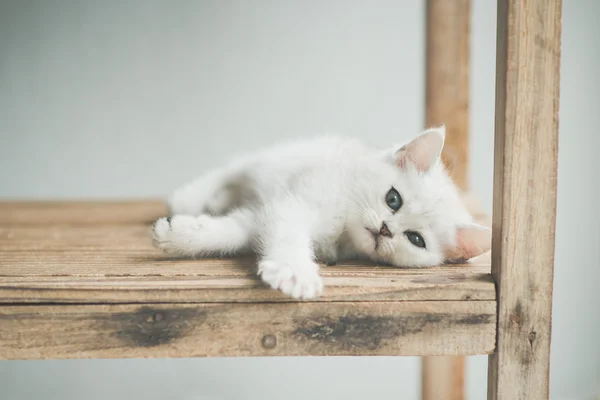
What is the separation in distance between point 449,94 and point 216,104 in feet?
2.57

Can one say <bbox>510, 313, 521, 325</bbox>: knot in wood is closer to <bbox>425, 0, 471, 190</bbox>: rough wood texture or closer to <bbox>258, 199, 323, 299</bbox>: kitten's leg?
<bbox>258, 199, 323, 299</bbox>: kitten's leg

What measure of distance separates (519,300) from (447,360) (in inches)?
37.3

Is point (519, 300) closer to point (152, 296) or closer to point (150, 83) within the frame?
point (152, 296)

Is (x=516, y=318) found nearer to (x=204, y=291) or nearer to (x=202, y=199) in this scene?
(x=204, y=291)

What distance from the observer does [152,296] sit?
30.8 inches

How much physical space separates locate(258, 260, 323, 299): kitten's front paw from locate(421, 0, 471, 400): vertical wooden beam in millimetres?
1009

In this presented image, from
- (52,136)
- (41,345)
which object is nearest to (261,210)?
(41,345)

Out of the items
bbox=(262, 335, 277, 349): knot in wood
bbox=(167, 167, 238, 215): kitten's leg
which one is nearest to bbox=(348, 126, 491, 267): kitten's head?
bbox=(262, 335, 277, 349): knot in wood

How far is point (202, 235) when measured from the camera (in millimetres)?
971

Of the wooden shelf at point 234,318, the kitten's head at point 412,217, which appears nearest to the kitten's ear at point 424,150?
the kitten's head at point 412,217

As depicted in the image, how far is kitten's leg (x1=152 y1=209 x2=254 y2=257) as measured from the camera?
953mm

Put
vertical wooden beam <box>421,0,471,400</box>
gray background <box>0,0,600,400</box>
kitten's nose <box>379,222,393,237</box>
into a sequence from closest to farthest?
kitten's nose <box>379,222,393,237</box> < vertical wooden beam <box>421,0,471,400</box> < gray background <box>0,0,600,400</box>

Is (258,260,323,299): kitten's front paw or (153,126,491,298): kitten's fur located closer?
(258,260,323,299): kitten's front paw

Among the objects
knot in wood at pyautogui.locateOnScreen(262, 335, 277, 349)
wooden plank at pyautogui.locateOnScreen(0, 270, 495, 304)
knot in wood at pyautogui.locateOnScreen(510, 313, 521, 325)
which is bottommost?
knot in wood at pyautogui.locateOnScreen(262, 335, 277, 349)
